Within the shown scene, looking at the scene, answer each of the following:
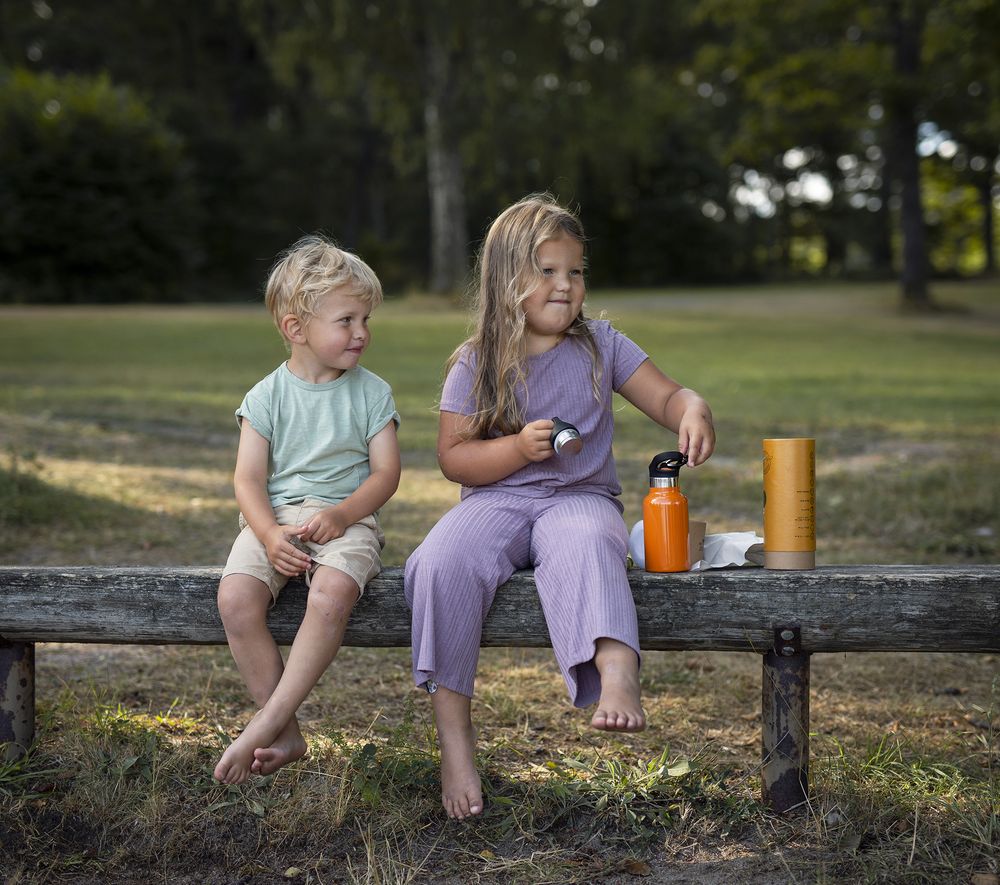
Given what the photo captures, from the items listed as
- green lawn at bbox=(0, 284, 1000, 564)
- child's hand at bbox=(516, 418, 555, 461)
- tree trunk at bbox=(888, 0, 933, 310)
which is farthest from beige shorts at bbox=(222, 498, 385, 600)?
tree trunk at bbox=(888, 0, 933, 310)

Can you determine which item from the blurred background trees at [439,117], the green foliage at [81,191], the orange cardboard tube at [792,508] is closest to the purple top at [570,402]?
the orange cardboard tube at [792,508]

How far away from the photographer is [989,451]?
760 centimetres

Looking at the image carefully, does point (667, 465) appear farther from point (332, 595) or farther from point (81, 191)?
point (81, 191)

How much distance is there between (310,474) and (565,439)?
0.68 m

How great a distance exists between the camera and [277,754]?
8.36ft

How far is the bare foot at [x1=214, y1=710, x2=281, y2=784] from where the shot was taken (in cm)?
249

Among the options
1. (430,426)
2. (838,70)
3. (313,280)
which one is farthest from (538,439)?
(838,70)

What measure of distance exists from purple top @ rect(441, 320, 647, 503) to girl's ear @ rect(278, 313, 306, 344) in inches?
15.5

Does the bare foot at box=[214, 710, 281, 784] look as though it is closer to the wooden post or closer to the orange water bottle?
the orange water bottle

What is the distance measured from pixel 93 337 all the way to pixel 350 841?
15315 mm

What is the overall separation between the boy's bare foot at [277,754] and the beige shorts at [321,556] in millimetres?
337

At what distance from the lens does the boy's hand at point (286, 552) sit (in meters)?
2.65

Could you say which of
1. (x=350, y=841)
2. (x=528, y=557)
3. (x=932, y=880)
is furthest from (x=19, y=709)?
(x=932, y=880)

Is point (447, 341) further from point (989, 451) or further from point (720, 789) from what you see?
point (720, 789)
